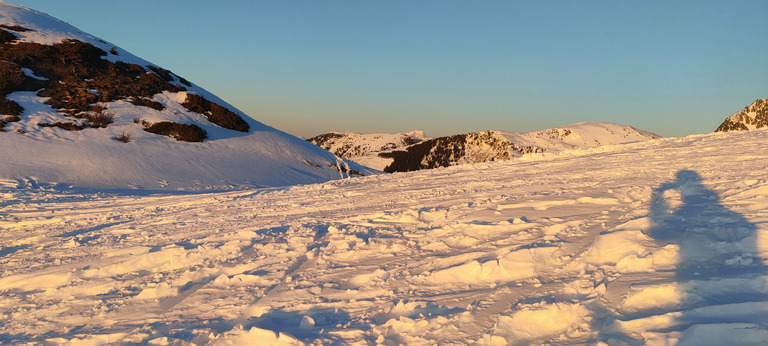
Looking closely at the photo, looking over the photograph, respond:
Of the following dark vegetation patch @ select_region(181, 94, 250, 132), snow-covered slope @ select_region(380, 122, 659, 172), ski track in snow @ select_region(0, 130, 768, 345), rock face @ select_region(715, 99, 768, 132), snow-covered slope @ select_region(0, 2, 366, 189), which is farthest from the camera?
rock face @ select_region(715, 99, 768, 132)

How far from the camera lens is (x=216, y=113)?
23.8 meters

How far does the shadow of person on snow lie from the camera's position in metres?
2.16

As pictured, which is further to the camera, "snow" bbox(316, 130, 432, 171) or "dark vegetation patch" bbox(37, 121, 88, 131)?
"snow" bbox(316, 130, 432, 171)

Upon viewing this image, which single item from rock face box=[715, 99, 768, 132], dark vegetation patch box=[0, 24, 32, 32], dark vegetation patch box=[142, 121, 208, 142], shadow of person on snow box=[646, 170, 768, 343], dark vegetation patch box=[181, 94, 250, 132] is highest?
rock face box=[715, 99, 768, 132]

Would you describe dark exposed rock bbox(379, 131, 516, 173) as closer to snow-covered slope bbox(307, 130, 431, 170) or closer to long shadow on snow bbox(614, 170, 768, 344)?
snow-covered slope bbox(307, 130, 431, 170)

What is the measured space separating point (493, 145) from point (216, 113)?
67126mm

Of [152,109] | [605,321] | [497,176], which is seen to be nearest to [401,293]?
[605,321]

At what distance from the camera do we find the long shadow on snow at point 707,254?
89.0 inches

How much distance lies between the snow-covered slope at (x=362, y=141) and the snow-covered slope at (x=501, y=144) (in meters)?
24.1

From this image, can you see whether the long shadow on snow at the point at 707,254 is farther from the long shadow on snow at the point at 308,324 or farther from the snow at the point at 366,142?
the snow at the point at 366,142

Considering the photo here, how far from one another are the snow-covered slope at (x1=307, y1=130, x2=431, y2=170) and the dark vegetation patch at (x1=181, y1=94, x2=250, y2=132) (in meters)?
89.9

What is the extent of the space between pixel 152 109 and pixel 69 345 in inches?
852

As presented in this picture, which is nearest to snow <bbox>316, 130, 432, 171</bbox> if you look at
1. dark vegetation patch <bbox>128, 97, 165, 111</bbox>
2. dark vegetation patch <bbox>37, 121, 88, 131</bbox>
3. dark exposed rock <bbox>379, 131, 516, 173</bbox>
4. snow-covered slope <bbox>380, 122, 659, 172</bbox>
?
dark exposed rock <bbox>379, 131, 516, 173</bbox>

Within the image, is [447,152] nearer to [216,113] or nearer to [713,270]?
[216,113]
